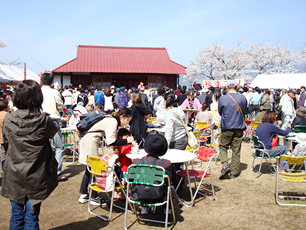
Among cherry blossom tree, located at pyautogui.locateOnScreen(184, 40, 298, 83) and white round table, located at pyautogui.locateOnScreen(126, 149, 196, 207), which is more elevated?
cherry blossom tree, located at pyautogui.locateOnScreen(184, 40, 298, 83)

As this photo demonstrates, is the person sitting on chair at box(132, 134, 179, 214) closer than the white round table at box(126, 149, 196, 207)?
Yes

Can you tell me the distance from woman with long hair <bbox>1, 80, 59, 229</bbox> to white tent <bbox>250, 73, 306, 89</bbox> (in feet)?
73.9

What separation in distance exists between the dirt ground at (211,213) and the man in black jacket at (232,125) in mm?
458

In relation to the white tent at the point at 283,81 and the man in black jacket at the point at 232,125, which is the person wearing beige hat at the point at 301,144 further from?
the white tent at the point at 283,81

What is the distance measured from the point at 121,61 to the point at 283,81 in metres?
14.7

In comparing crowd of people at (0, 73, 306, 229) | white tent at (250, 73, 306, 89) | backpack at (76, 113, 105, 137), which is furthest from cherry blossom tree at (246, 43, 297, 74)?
backpack at (76, 113, 105, 137)

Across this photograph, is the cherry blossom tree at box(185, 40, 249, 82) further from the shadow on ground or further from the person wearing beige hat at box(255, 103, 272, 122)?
the shadow on ground

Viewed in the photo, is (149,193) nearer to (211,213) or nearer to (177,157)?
(177,157)

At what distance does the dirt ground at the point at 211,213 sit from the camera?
3260 millimetres

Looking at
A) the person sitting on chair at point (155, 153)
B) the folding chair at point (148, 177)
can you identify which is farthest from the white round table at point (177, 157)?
the folding chair at point (148, 177)

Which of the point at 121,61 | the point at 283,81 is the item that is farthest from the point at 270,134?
the point at 121,61

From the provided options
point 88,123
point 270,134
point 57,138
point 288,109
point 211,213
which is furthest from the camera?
point 288,109

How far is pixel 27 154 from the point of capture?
82.8 inches

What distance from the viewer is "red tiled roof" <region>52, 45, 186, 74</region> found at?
75.2 ft
